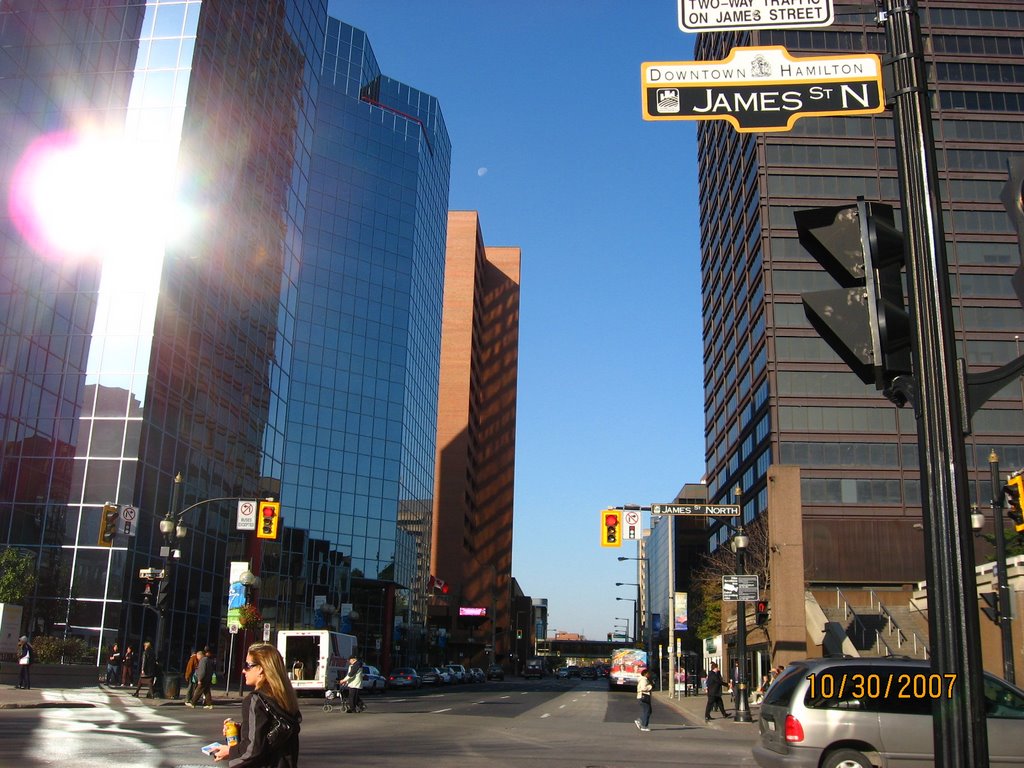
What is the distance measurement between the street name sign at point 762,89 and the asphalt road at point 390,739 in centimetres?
744

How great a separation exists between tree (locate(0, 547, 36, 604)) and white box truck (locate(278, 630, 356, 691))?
32.2ft

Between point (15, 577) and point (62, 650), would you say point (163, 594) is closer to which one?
point (62, 650)

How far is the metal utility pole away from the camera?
3.74 meters

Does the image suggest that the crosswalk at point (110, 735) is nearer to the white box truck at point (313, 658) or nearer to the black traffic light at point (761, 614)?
the white box truck at point (313, 658)

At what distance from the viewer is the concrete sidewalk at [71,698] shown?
24312mm

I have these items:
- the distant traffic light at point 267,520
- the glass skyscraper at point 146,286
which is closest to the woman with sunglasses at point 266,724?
the glass skyscraper at point 146,286

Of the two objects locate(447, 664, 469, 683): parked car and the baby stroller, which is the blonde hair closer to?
the baby stroller

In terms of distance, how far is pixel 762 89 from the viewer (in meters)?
5.33

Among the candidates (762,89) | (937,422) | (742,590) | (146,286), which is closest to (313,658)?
(146,286)

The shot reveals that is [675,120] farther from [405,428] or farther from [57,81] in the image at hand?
[405,428]

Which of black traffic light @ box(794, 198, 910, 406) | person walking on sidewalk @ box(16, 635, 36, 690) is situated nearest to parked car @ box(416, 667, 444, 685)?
person walking on sidewalk @ box(16, 635, 36, 690)

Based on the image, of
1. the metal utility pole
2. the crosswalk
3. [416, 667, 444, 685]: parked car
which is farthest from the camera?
[416, 667, 444, 685]: parked car

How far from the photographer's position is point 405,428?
88.1 metres
